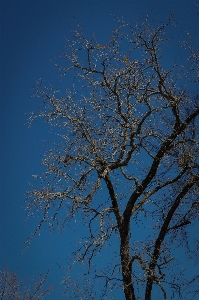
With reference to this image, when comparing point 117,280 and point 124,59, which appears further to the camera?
point 124,59

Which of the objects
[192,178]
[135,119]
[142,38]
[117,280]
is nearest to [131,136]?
[135,119]

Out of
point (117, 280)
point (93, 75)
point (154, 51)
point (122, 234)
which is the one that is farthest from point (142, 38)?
point (117, 280)

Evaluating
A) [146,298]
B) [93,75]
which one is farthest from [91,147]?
[146,298]

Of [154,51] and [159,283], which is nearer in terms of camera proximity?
[159,283]

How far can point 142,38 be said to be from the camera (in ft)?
37.6

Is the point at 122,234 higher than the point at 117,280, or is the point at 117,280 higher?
the point at 122,234

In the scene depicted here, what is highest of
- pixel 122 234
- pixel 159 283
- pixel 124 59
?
pixel 124 59

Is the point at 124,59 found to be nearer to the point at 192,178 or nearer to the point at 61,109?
the point at 61,109

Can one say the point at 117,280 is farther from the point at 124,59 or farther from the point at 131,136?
the point at 124,59

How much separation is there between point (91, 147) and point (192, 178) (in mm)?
2809

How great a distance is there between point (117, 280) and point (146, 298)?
1.23 metres

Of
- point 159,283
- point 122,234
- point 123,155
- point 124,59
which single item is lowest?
point 159,283

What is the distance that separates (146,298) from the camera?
11031 millimetres

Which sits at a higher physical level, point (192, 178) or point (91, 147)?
point (91, 147)
